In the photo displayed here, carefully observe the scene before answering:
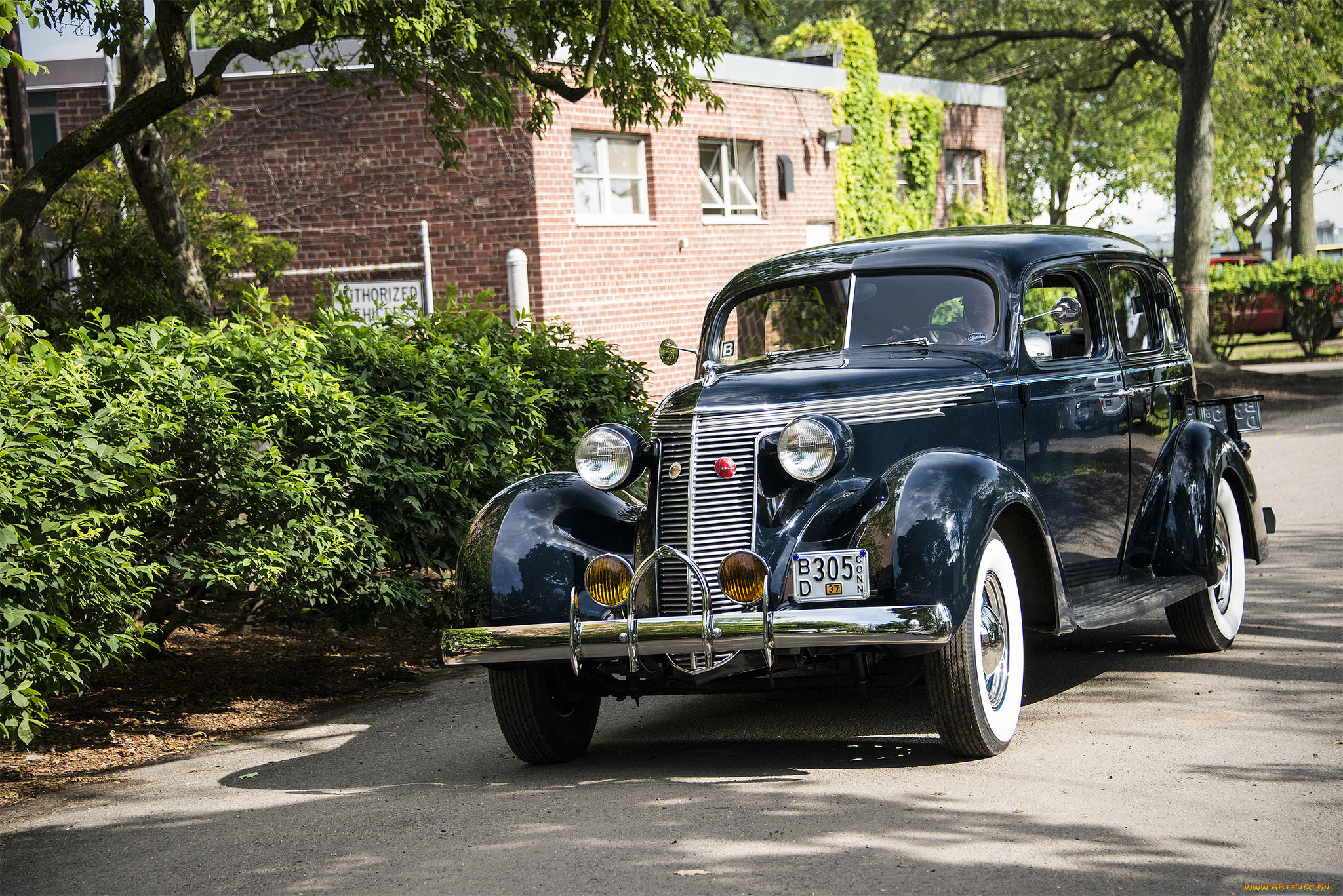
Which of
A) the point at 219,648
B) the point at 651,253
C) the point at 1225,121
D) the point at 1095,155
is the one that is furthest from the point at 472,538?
the point at 1095,155

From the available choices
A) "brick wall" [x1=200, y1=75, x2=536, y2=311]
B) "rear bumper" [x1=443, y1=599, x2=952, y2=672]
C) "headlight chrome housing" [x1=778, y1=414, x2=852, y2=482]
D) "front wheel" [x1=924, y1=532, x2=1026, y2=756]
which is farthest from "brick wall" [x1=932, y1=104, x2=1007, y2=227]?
"rear bumper" [x1=443, y1=599, x2=952, y2=672]

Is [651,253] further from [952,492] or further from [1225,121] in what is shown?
[1225,121]

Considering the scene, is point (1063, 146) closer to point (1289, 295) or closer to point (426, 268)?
point (1289, 295)

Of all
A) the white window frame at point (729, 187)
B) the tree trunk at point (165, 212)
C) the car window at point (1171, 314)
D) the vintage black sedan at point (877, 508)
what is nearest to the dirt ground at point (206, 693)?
the vintage black sedan at point (877, 508)

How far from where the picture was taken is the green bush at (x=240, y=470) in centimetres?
518

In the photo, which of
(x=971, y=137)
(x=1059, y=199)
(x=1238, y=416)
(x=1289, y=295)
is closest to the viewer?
(x=1238, y=416)

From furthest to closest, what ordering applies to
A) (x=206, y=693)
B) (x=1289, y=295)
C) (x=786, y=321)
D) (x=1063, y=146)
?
(x=1063, y=146)
(x=1289, y=295)
(x=206, y=693)
(x=786, y=321)

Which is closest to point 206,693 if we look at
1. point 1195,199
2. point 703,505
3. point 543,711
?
point 543,711

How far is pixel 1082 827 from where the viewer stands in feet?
13.8

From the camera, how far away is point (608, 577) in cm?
527

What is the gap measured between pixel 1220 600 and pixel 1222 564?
19 centimetres

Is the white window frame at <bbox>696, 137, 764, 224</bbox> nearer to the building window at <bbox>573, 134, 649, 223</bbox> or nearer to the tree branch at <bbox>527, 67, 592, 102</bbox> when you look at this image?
the building window at <bbox>573, 134, 649, 223</bbox>

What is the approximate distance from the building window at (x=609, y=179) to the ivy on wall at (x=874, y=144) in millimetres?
4436

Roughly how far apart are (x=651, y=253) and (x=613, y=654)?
13973mm
